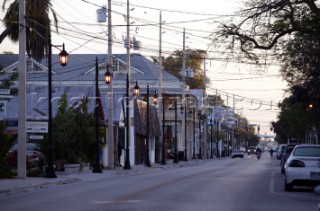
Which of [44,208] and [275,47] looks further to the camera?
[275,47]

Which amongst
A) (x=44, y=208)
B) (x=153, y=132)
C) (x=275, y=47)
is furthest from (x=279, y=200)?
(x=153, y=132)

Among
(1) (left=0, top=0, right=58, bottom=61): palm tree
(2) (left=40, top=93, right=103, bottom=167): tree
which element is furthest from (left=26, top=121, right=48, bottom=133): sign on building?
(1) (left=0, top=0, right=58, bottom=61): palm tree

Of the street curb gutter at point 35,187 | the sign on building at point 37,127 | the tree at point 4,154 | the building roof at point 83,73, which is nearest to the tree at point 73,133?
the sign on building at point 37,127

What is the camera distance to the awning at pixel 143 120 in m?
61.9

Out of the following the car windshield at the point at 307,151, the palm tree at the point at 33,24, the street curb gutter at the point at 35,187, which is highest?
the palm tree at the point at 33,24

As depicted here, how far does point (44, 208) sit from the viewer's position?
699 inches

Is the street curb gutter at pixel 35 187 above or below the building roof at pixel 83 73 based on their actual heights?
below

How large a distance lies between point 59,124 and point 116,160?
12242mm

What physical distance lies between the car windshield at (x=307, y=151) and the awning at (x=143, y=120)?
36.2m

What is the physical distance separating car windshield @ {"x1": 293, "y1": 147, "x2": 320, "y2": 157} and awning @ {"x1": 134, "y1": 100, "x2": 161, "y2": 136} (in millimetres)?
36170

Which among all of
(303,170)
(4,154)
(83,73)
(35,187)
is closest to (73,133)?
(4,154)

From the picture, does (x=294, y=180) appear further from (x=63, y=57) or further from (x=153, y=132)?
(x=153, y=132)

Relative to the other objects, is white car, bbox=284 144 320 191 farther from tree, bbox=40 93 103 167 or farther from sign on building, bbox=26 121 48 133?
tree, bbox=40 93 103 167

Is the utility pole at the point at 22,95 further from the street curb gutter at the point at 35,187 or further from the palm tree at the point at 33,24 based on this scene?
the palm tree at the point at 33,24
